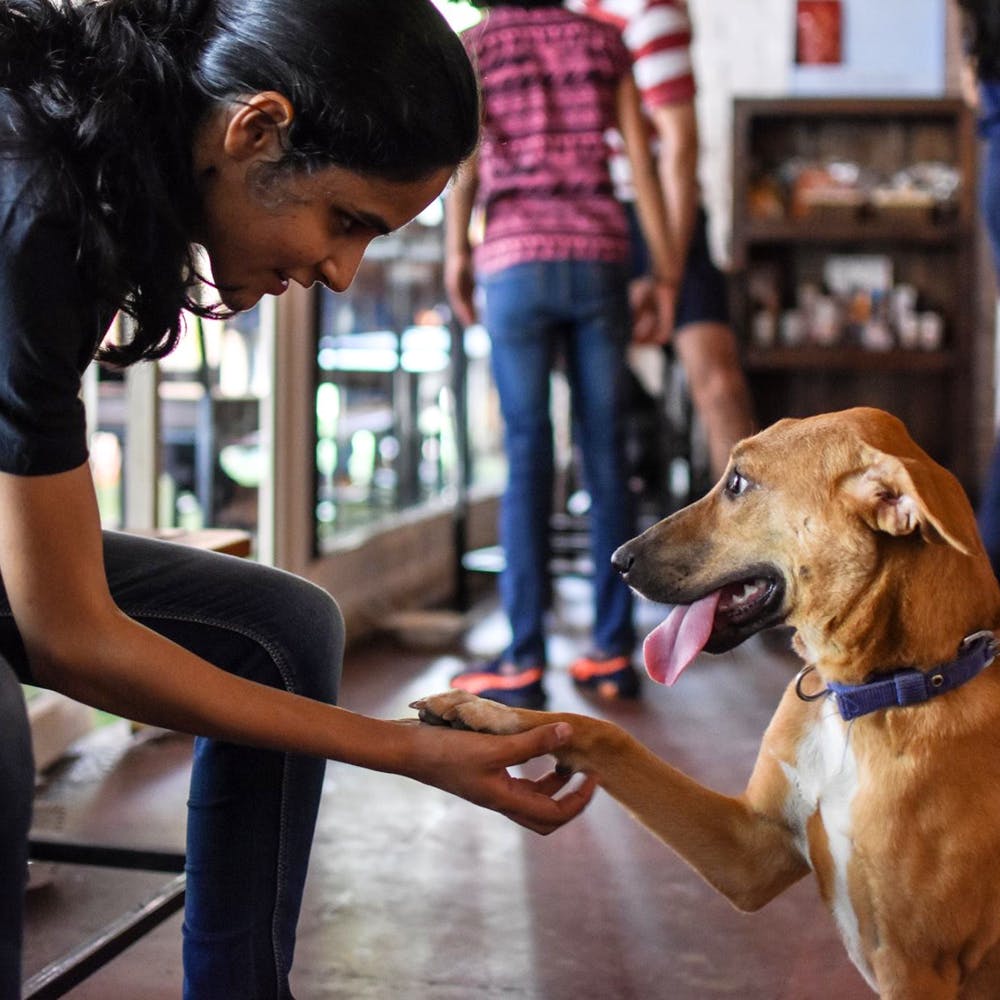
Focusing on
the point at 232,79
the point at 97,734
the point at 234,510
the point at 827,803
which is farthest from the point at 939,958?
the point at 234,510

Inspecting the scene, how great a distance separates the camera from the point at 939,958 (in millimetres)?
1308

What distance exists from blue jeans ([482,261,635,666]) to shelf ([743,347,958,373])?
7.48ft

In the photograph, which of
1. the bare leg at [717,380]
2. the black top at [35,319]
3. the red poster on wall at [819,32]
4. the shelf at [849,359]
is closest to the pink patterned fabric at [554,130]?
the bare leg at [717,380]

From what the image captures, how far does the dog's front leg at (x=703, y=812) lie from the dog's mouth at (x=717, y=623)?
0.33 ft

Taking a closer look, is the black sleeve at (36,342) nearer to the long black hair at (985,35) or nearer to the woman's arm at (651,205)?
the long black hair at (985,35)

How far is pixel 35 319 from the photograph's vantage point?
3.31 feet

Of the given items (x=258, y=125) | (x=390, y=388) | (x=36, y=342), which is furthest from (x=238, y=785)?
(x=390, y=388)

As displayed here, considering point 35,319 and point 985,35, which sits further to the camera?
point 985,35

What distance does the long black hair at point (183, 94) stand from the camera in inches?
42.2

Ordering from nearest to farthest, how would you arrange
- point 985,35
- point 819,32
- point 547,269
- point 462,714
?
point 462,714 → point 985,35 → point 547,269 → point 819,32

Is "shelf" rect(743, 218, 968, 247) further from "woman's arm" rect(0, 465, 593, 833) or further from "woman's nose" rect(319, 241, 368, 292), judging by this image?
"woman's arm" rect(0, 465, 593, 833)

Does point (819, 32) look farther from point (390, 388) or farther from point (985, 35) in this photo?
point (985, 35)

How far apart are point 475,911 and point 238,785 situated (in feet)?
2.18

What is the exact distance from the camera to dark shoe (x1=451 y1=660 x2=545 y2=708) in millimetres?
2914
